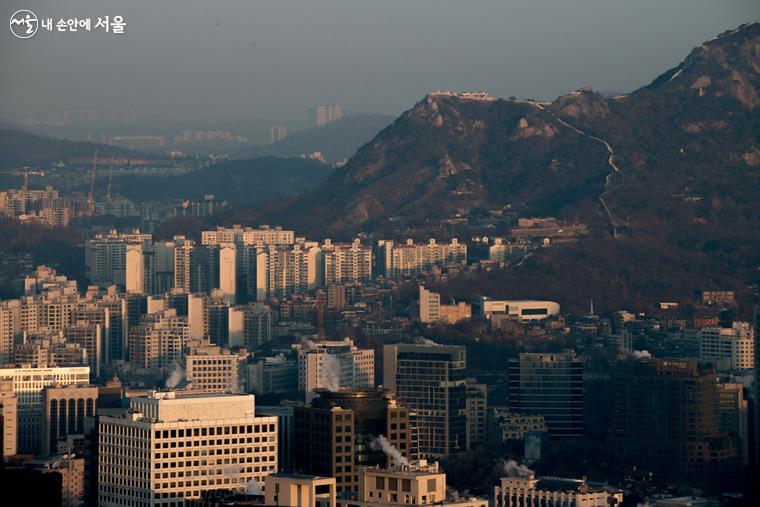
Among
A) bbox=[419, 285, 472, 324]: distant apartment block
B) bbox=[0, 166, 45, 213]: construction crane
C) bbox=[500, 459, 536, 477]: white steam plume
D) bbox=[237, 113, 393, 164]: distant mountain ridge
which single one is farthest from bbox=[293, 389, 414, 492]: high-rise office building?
bbox=[237, 113, 393, 164]: distant mountain ridge

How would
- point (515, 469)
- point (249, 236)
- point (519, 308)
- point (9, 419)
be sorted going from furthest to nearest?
1. point (249, 236)
2. point (519, 308)
3. point (9, 419)
4. point (515, 469)

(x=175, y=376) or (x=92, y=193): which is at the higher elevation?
(x=92, y=193)

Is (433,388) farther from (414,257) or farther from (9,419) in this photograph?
(414,257)

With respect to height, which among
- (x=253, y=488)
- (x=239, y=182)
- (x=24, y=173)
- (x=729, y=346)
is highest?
(x=239, y=182)

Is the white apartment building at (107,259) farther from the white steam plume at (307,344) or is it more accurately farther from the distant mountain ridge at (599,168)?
the white steam plume at (307,344)

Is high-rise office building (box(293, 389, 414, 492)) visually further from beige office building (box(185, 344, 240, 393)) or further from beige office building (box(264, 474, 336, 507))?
beige office building (box(185, 344, 240, 393))

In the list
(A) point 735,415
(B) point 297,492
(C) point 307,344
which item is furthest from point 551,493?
(C) point 307,344

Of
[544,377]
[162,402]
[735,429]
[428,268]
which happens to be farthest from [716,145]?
[162,402]
